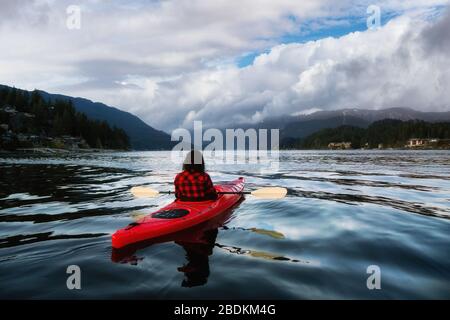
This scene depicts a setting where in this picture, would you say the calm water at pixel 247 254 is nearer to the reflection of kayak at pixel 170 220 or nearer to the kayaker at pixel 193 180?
the reflection of kayak at pixel 170 220

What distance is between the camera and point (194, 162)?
11.5 metres

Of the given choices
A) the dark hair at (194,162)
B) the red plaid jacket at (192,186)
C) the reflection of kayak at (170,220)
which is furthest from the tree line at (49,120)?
the reflection of kayak at (170,220)

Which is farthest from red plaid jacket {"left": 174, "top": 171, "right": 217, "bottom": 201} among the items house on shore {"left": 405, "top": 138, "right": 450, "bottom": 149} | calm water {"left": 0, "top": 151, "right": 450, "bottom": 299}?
house on shore {"left": 405, "top": 138, "right": 450, "bottom": 149}

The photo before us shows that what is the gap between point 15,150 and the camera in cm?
9894

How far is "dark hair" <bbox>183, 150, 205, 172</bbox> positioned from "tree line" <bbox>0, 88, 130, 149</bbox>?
133238mm

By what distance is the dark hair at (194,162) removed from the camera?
11.5m

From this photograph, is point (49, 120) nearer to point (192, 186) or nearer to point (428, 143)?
point (192, 186)

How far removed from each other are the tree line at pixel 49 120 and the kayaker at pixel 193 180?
13294 centimetres

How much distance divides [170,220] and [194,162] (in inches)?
94.8

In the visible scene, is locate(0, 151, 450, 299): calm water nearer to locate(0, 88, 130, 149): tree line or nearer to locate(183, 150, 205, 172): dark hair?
locate(183, 150, 205, 172): dark hair

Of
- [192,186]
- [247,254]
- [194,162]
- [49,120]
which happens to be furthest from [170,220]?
[49,120]
